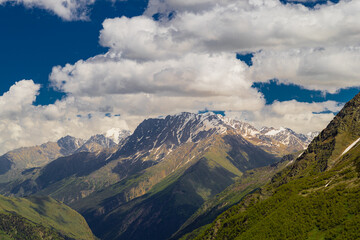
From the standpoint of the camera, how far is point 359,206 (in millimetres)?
163250

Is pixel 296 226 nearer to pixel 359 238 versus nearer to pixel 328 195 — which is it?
pixel 328 195

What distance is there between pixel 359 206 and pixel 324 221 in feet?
55.1

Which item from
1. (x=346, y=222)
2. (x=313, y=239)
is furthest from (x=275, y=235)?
(x=346, y=222)

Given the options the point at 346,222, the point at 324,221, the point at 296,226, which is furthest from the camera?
the point at 296,226

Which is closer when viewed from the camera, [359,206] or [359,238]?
[359,238]

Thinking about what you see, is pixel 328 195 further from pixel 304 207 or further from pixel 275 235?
pixel 275 235

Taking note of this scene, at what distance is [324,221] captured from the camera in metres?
172

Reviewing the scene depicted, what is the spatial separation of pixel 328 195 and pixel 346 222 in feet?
111

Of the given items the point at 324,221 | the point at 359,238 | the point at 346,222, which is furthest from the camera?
the point at 324,221

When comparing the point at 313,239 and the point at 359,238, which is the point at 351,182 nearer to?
the point at 313,239

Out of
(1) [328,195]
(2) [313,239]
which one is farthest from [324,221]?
(1) [328,195]

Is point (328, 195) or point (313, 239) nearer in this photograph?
point (313, 239)

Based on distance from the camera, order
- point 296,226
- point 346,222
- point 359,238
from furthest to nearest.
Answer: point 296,226, point 346,222, point 359,238

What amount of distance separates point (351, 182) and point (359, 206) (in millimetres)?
31766
